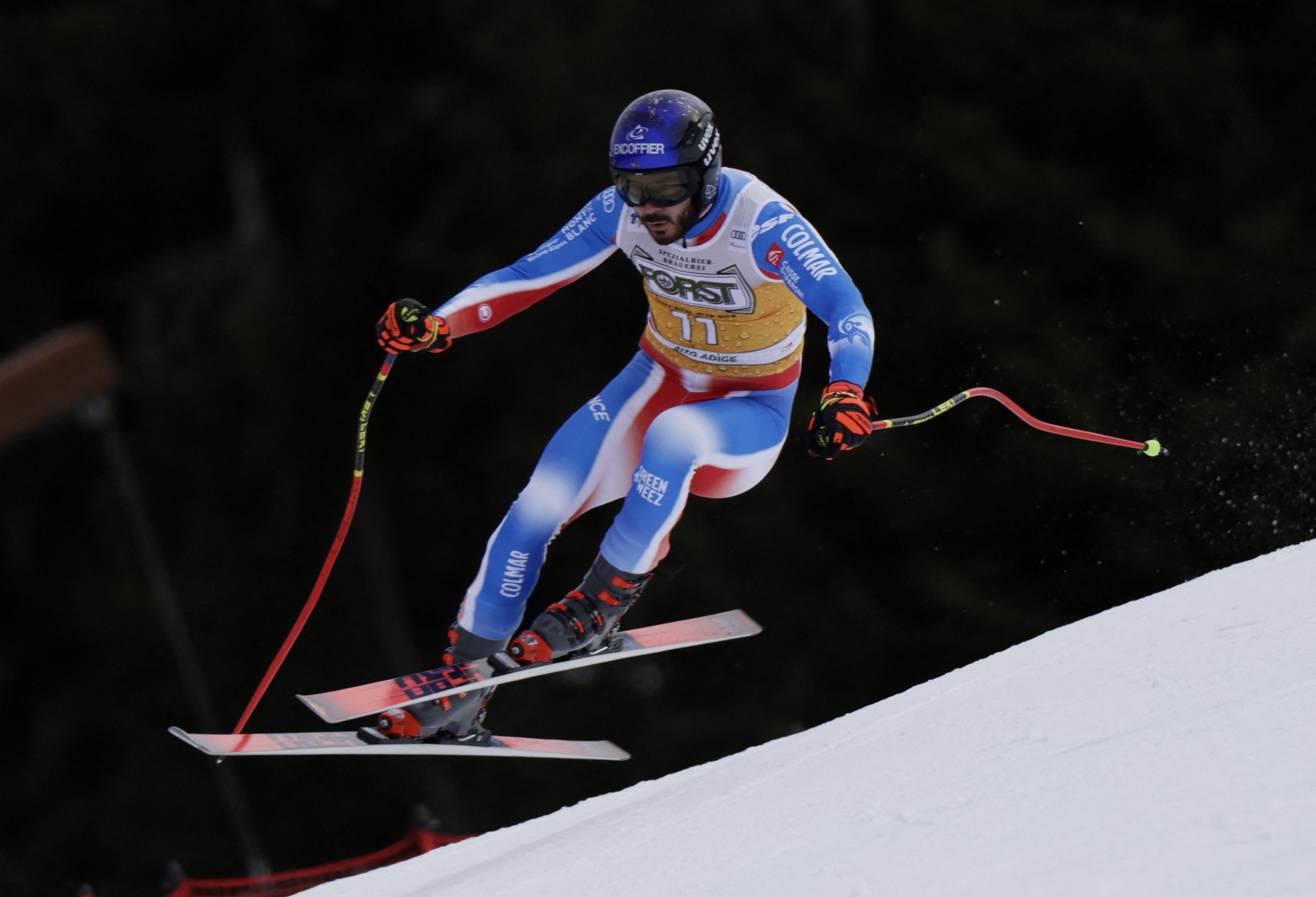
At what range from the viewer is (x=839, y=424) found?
269cm

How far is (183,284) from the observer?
34.7ft

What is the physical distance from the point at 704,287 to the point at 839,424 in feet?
2.16

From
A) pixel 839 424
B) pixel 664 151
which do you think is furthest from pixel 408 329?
pixel 839 424

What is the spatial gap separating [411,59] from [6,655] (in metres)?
5.78

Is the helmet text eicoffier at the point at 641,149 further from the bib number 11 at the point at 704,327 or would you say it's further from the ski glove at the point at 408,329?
the ski glove at the point at 408,329

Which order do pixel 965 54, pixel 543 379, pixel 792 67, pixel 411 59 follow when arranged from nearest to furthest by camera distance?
1. pixel 965 54
2. pixel 792 67
3. pixel 543 379
4. pixel 411 59

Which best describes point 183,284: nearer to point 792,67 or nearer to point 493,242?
point 493,242

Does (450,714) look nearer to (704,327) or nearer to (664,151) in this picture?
(704,327)

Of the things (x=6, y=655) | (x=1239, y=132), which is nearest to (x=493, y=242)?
(x=1239, y=132)

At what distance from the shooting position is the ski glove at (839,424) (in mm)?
2688

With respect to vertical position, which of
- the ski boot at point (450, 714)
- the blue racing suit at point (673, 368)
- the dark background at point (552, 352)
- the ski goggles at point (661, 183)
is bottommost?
the dark background at point (552, 352)

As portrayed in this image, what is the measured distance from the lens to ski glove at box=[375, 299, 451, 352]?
3229mm

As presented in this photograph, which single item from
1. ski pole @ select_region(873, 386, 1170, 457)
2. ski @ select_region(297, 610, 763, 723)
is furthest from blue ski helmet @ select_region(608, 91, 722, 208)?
ski @ select_region(297, 610, 763, 723)

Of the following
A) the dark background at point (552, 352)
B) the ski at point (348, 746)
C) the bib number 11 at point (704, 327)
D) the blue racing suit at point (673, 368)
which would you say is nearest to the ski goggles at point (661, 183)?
the blue racing suit at point (673, 368)
